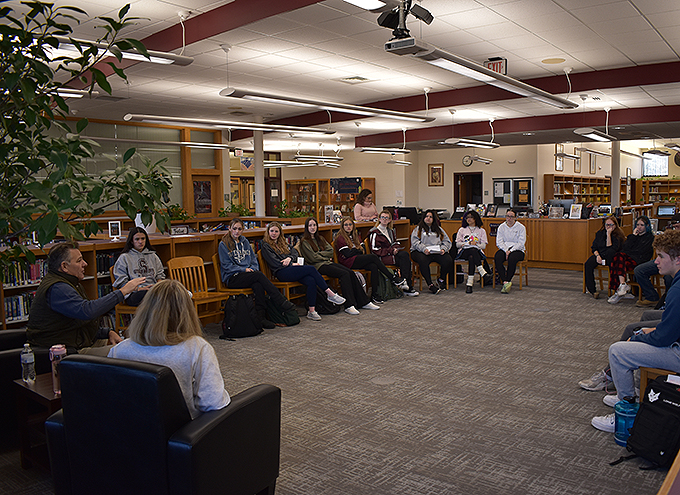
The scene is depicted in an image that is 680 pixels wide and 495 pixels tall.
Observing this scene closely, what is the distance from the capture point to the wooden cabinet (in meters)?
17.7

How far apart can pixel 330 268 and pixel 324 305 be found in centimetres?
55

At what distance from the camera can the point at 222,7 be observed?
18.2 ft

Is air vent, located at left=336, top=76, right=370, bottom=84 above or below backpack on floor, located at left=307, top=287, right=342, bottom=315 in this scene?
above

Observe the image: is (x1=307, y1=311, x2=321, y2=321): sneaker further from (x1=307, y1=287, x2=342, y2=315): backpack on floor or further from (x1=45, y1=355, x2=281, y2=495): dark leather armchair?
(x1=45, y1=355, x2=281, y2=495): dark leather armchair

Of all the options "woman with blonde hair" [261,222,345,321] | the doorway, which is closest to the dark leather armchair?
"woman with blonde hair" [261,222,345,321]

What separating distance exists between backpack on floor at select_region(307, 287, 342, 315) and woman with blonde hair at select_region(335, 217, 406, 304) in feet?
2.82

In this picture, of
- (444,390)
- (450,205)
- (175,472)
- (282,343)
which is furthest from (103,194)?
(450,205)

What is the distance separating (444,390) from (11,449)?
117 inches

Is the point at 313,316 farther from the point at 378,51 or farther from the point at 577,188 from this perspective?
the point at 577,188

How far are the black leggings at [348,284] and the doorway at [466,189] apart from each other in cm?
1237

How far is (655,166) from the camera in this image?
24875mm

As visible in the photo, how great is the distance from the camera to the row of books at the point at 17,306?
509 cm

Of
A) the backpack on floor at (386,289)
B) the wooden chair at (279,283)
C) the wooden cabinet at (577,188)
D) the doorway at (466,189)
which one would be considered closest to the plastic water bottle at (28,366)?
the wooden chair at (279,283)

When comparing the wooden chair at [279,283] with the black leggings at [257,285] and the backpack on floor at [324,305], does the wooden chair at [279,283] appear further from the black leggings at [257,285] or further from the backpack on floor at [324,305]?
the black leggings at [257,285]
